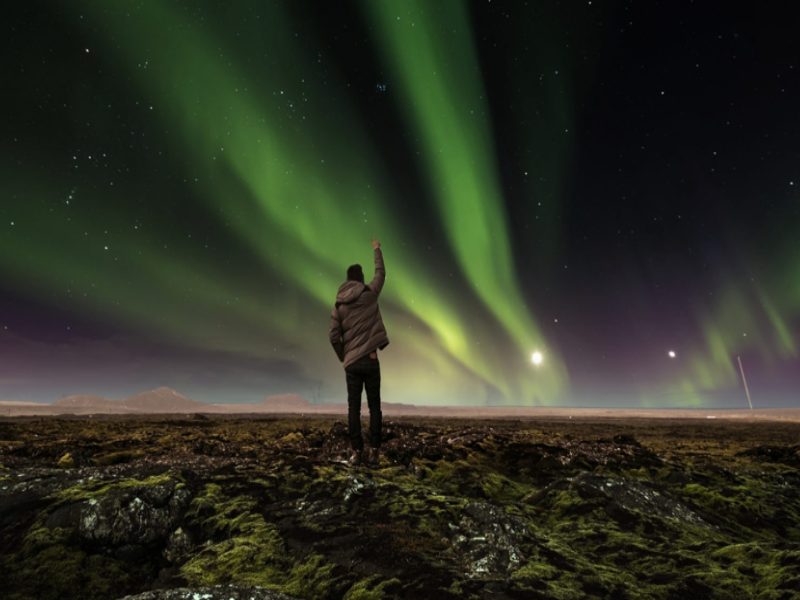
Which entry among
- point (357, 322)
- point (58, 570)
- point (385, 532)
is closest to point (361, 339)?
point (357, 322)

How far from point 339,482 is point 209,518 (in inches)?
60.8

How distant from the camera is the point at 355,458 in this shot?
7688 mm

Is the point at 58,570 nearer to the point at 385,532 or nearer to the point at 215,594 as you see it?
the point at 215,594

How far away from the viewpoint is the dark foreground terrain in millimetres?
3201

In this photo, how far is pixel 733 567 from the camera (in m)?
3.43

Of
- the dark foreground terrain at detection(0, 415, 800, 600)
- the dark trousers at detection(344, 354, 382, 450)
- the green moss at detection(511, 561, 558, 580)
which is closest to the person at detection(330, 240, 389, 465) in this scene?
the dark trousers at detection(344, 354, 382, 450)

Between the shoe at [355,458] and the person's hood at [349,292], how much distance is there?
3.29 metres

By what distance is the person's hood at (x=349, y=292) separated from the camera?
939 cm

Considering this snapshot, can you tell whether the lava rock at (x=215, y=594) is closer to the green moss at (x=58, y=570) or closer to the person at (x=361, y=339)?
the green moss at (x=58, y=570)

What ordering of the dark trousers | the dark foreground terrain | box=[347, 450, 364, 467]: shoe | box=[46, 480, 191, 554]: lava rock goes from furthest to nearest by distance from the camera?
the dark trousers → box=[347, 450, 364, 467]: shoe → box=[46, 480, 191, 554]: lava rock → the dark foreground terrain

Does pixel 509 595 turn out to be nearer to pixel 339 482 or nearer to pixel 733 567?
pixel 733 567

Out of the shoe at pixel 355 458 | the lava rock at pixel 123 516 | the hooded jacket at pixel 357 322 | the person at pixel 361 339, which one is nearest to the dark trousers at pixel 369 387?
the person at pixel 361 339

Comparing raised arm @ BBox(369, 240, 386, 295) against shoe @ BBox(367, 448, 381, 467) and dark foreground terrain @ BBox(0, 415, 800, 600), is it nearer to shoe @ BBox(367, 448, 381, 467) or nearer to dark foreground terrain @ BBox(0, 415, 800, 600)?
shoe @ BBox(367, 448, 381, 467)

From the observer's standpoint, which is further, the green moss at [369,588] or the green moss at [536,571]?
the green moss at [536,571]
